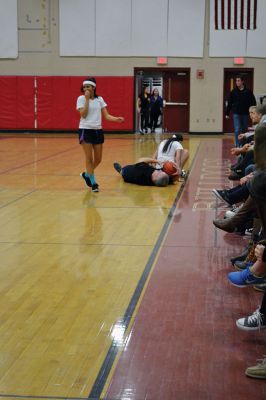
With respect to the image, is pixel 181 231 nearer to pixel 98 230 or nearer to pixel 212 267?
pixel 98 230

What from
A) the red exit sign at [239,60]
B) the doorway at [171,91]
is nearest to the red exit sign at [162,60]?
the doorway at [171,91]

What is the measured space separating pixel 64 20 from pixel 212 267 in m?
19.8

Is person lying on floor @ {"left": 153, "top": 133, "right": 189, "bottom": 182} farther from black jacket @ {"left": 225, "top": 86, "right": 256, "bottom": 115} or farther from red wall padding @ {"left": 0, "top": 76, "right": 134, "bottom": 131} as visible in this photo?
red wall padding @ {"left": 0, "top": 76, "right": 134, "bottom": 131}

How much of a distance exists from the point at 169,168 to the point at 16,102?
49.5 feet

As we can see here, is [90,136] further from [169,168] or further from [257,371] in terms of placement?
[257,371]

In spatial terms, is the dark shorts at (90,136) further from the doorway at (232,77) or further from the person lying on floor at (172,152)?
the doorway at (232,77)

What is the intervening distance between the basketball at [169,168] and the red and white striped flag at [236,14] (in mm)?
12610

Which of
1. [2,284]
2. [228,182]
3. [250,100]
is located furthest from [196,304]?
[250,100]

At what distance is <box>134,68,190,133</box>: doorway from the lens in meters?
24.8

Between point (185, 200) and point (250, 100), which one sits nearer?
point (185, 200)

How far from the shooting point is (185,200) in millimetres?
9562

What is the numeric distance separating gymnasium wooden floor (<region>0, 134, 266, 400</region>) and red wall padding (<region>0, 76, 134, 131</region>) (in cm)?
1524

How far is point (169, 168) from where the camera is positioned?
36.5ft

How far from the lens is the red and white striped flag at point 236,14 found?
2231 cm
